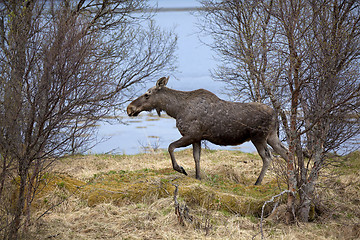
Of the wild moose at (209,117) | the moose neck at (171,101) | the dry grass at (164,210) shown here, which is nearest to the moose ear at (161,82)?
the wild moose at (209,117)

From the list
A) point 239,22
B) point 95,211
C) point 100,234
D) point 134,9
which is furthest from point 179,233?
point 134,9

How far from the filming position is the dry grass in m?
7.07

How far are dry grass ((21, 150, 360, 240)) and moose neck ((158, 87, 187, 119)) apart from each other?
1681 mm

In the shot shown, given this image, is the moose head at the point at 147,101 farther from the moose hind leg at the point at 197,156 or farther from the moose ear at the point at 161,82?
the moose hind leg at the point at 197,156

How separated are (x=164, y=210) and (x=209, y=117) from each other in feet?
10.3

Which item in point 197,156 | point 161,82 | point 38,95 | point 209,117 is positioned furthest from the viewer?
point 161,82

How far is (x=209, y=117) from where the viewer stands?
10.1 m

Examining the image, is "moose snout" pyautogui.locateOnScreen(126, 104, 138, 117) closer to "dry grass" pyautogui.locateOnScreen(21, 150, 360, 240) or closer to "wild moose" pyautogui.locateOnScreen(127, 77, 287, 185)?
"wild moose" pyautogui.locateOnScreen(127, 77, 287, 185)

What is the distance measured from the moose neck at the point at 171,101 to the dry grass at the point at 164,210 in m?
1.68

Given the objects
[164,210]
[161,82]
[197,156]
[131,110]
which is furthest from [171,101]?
[164,210]

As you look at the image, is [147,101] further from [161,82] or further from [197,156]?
[197,156]

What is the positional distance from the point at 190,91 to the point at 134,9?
5657 millimetres

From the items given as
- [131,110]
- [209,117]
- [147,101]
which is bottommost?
[209,117]

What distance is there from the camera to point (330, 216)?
7.84 meters
